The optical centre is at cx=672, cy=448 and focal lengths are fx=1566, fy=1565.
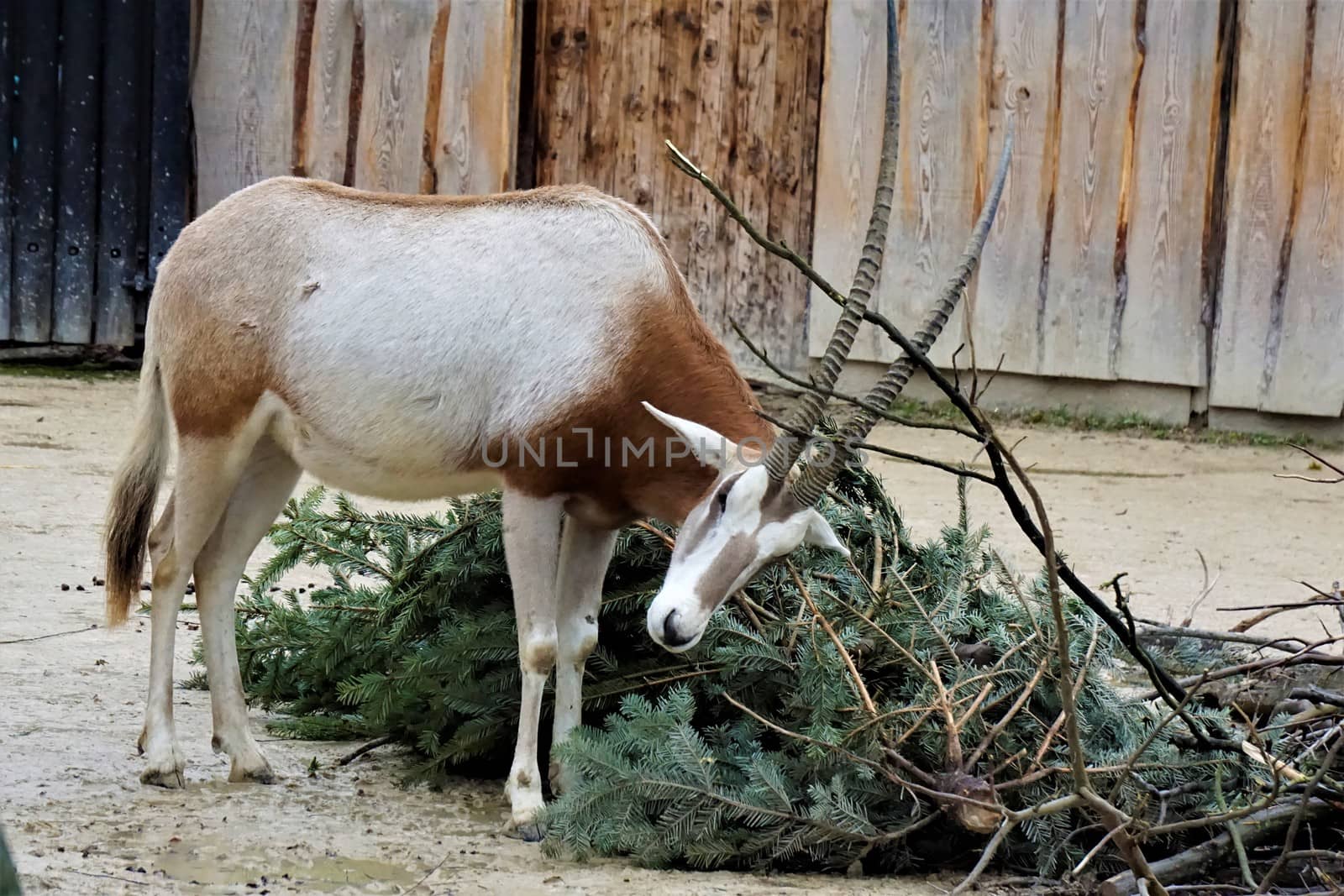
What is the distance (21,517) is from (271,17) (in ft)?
13.0

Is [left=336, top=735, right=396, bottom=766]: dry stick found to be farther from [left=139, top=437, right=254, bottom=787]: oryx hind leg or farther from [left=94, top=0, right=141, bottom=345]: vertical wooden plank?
[left=94, top=0, right=141, bottom=345]: vertical wooden plank

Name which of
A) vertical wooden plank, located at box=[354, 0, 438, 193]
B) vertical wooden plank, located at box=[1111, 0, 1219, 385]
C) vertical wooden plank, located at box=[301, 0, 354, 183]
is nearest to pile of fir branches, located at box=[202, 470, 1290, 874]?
vertical wooden plank, located at box=[354, 0, 438, 193]

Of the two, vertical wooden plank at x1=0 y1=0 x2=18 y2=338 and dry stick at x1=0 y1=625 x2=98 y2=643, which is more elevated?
vertical wooden plank at x1=0 y1=0 x2=18 y2=338

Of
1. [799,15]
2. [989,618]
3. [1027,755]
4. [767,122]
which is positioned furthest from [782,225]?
[1027,755]

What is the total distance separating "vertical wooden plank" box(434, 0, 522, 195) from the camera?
29.9 ft

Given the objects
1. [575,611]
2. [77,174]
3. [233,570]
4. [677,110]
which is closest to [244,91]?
[77,174]

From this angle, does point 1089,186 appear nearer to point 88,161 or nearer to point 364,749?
point 88,161

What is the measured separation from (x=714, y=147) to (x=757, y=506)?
6.27 meters

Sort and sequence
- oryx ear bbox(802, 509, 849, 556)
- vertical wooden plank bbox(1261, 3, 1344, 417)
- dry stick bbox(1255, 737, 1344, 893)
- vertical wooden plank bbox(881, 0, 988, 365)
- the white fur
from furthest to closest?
vertical wooden plank bbox(881, 0, 988, 365)
vertical wooden plank bbox(1261, 3, 1344, 417)
oryx ear bbox(802, 509, 849, 556)
the white fur
dry stick bbox(1255, 737, 1344, 893)

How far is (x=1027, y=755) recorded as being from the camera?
11.9 ft

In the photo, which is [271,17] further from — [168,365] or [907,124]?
[168,365]

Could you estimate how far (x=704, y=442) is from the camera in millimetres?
3758

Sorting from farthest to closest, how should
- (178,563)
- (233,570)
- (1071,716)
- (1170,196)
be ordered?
(1170,196) → (233,570) → (178,563) → (1071,716)

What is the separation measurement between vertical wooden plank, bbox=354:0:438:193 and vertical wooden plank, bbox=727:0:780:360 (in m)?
1.89
